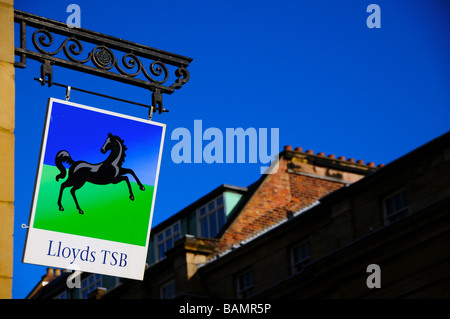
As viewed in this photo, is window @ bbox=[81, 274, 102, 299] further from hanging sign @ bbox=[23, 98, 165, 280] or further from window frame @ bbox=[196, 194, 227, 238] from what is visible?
hanging sign @ bbox=[23, 98, 165, 280]

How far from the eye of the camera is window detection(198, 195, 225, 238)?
46.0m

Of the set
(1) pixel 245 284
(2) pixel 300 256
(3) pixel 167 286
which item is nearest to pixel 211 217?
(3) pixel 167 286

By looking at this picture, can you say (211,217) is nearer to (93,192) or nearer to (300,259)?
(300,259)

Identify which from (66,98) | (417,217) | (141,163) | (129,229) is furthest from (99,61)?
(417,217)

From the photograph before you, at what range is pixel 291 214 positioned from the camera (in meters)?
44.2

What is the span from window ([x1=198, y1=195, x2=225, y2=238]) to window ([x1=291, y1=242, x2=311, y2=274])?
8.39 m

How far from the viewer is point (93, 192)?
11.2 m

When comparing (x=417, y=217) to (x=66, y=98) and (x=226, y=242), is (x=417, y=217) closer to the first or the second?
(x=226, y=242)

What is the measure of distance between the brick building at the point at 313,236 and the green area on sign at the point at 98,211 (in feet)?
65.5

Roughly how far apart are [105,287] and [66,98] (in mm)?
41063

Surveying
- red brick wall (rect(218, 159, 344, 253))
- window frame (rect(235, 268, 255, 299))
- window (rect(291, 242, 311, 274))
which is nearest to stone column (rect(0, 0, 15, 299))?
window (rect(291, 242, 311, 274))

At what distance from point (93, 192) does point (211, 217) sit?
35.7 meters

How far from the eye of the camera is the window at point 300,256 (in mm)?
37156

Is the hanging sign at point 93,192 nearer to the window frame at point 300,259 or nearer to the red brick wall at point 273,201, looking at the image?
the window frame at point 300,259
